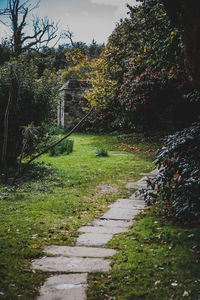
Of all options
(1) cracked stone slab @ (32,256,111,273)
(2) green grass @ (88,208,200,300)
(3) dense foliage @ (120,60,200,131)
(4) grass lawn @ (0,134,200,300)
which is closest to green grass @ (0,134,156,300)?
(4) grass lawn @ (0,134,200,300)

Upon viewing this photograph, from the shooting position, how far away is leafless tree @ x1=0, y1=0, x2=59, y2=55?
74.1ft

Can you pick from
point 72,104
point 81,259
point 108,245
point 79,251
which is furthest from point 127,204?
point 72,104

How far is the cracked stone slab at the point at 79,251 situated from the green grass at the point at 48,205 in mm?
151

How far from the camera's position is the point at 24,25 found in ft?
77.5

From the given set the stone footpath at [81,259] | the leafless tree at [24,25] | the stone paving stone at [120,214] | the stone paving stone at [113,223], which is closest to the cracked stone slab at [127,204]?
the stone paving stone at [120,214]

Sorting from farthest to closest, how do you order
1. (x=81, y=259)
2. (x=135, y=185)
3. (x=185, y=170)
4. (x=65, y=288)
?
1. (x=135, y=185)
2. (x=185, y=170)
3. (x=81, y=259)
4. (x=65, y=288)

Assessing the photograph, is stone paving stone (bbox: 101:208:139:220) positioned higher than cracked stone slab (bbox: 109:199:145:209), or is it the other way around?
cracked stone slab (bbox: 109:199:145:209)

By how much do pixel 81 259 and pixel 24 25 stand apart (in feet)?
Result: 79.0

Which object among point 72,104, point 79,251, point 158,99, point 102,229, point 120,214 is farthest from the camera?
point 72,104

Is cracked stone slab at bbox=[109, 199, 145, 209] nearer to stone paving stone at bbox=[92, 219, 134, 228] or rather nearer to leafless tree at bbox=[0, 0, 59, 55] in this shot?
stone paving stone at bbox=[92, 219, 134, 228]

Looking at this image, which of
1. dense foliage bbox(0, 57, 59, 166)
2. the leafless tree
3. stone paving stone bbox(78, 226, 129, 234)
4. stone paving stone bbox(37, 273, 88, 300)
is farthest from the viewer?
the leafless tree

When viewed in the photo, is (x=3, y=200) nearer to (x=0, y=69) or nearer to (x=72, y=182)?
(x=72, y=182)

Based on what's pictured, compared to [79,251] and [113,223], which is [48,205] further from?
[79,251]

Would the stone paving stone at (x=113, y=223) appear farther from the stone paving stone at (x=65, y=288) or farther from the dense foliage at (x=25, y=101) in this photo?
the dense foliage at (x=25, y=101)
